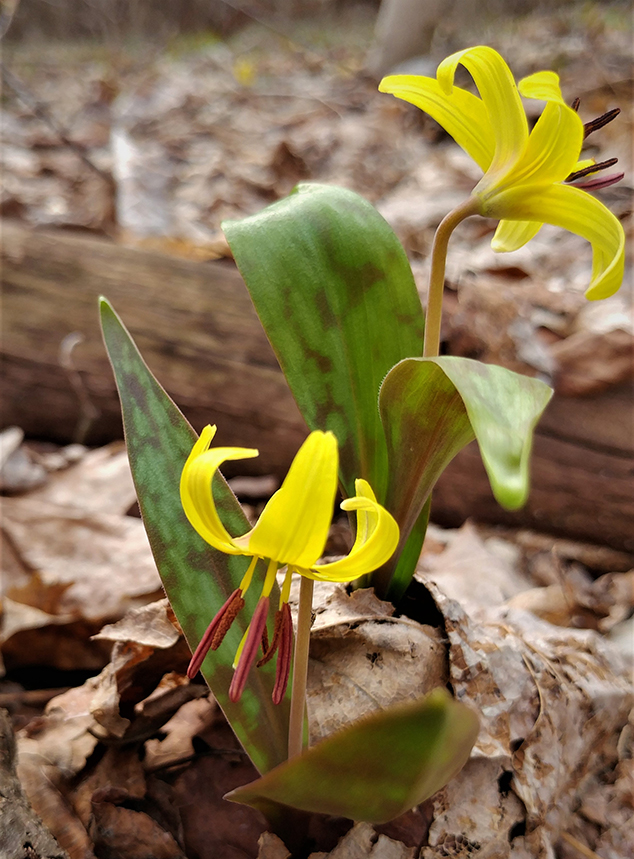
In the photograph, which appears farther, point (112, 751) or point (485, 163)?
point (112, 751)

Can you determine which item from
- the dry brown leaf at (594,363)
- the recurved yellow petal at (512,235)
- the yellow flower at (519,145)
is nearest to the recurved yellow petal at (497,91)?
the yellow flower at (519,145)

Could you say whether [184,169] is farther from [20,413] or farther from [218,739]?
[218,739]

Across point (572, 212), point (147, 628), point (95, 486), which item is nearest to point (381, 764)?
point (147, 628)

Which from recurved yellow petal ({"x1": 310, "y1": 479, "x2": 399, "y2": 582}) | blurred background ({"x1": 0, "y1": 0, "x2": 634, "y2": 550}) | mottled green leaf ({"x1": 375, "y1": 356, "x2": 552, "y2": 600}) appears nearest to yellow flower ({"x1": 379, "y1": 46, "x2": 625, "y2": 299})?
mottled green leaf ({"x1": 375, "y1": 356, "x2": 552, "y2": 600})

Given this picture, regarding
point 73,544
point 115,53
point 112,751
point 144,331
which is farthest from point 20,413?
point 115,53

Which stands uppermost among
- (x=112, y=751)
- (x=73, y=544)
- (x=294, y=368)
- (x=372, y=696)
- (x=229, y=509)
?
(x=294, y=368)

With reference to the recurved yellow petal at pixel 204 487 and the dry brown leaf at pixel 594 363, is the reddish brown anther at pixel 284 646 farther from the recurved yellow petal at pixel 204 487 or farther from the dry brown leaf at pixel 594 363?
the dry brown leaf at pixel 594 363

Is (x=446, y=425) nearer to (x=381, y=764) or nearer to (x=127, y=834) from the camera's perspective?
(x=381, y=764)
